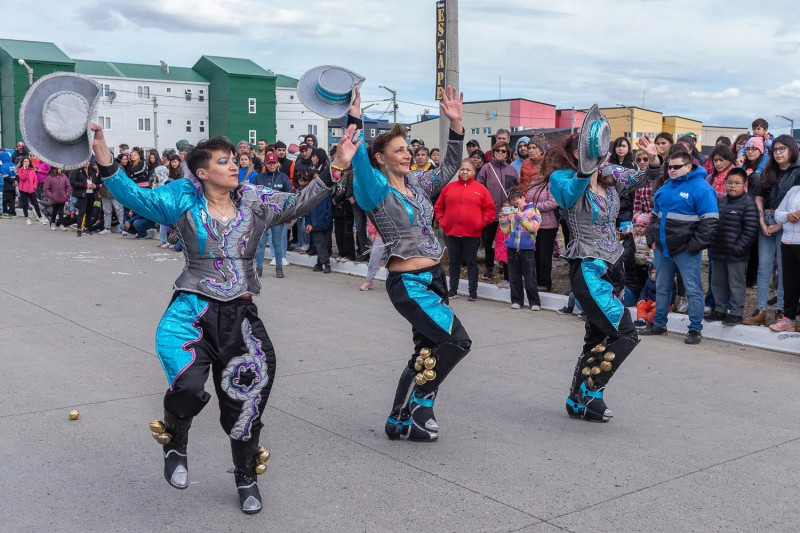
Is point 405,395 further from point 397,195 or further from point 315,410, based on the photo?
point 397,195

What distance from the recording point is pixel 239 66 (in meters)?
67.8

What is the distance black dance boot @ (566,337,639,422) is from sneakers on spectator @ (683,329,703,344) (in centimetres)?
293

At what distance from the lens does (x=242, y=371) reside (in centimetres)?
418

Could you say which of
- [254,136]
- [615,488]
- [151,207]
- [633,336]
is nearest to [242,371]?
[151,207]

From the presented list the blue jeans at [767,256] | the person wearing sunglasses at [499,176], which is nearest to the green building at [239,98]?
the person wearing sunglasses at [499,176]

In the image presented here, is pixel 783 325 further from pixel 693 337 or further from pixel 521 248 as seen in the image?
pixel 521 248

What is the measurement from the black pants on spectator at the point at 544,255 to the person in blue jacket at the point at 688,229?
87.7 inches

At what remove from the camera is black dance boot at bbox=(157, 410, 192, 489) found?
4172mm

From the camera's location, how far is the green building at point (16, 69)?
5809 centimetres

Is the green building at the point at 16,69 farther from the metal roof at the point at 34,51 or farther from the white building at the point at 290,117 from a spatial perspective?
the white building at the point at 290,117

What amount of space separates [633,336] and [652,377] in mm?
1510

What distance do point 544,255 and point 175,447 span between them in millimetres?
7311

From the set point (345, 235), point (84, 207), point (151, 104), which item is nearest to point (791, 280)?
point (345, 235)

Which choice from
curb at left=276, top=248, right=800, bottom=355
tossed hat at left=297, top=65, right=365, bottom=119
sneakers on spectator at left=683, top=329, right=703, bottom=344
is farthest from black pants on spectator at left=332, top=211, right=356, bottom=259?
tossed hat at left=297, top=65, right=365, bottom=119
